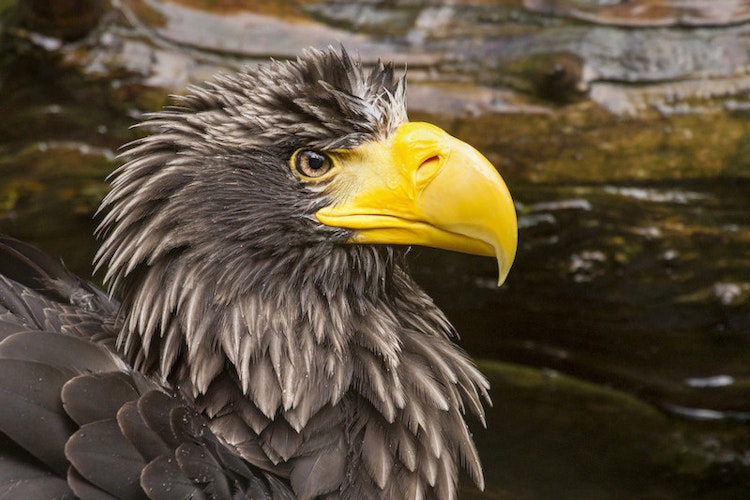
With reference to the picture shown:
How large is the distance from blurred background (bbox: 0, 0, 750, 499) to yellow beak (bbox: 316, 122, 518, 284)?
191 centimetres

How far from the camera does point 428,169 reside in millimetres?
2916

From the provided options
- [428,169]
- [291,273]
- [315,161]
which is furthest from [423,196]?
[291,273]

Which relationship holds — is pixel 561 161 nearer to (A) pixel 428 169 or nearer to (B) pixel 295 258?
(A) pixel 428 169

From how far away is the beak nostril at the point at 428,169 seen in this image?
9.52 ft

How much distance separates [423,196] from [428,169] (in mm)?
79

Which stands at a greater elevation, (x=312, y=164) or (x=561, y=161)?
Answer: (x=312, y=164)

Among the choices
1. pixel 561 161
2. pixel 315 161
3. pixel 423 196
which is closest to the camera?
pixel 423 196

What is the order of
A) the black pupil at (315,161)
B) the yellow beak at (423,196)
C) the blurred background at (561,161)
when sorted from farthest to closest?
the blurred background at (561,161)
the black pupil at (315,161)
the yellow beak at (423,196)

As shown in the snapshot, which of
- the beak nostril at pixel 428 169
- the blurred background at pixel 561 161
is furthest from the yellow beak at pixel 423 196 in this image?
the blurred background at pixel 561 161

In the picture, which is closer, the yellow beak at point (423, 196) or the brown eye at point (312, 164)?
the yellow beak at point (423, 196)

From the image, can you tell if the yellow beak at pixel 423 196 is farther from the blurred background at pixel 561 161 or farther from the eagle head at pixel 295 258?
the blurred background at pixel 561 161

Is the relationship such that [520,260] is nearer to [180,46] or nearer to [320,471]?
[180,46]

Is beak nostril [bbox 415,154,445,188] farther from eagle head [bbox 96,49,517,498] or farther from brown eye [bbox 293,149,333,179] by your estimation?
brown eye [bbox 293,149,333,179]

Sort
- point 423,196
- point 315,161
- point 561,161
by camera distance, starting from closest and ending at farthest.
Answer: point 423,196
point 315,161
point 561,161
